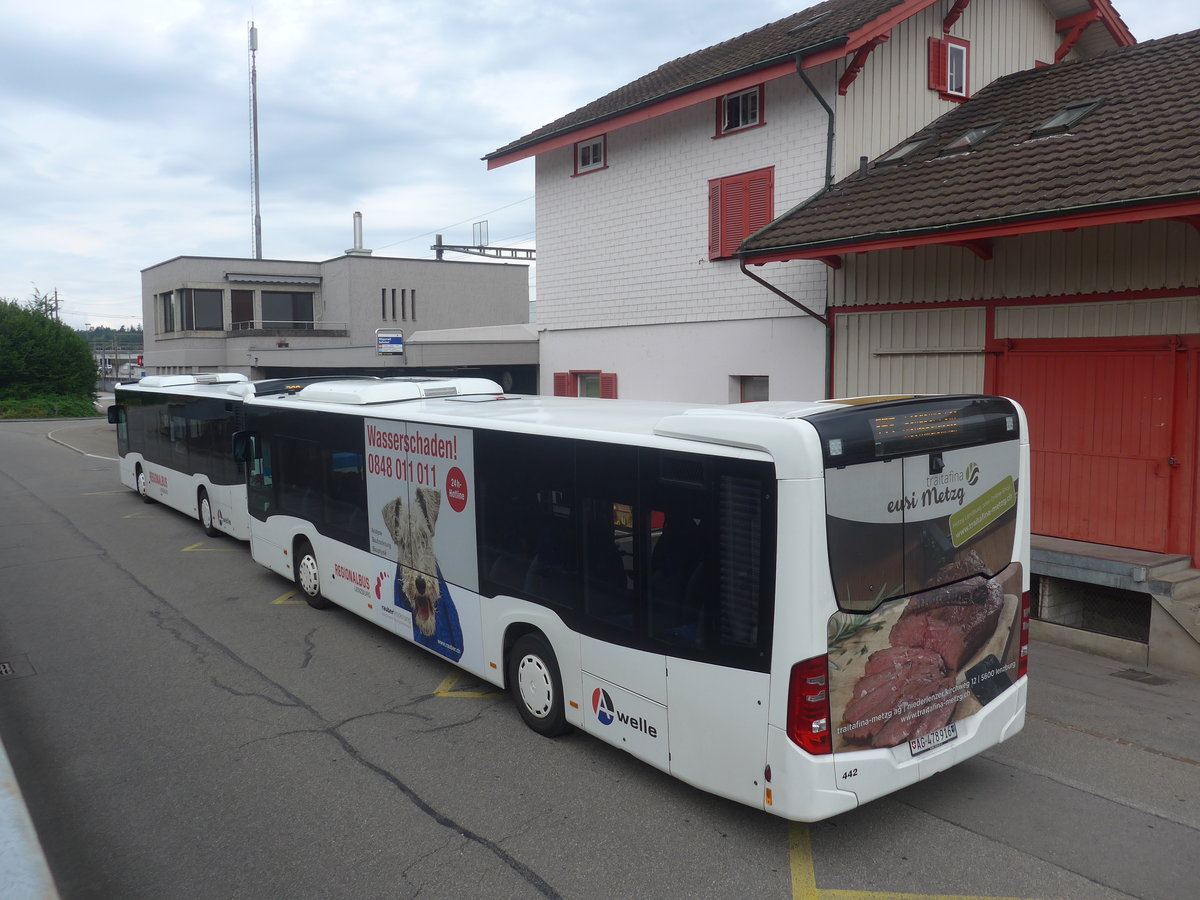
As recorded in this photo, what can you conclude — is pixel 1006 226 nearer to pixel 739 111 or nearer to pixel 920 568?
pixel 920 568

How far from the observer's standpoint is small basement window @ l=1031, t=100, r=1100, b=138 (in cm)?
1166

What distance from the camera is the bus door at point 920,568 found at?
5.12m

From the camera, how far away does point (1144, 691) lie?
27.2ft

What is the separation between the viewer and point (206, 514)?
16.3m

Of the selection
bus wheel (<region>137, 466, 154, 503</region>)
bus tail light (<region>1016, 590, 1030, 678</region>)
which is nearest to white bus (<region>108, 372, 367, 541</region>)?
bus wheel (<region>137, 466, 154, 503</region>)

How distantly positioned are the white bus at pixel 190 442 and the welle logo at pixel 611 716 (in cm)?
801

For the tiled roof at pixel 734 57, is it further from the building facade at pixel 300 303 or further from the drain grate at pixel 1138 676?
the building facade at pixel 300 303

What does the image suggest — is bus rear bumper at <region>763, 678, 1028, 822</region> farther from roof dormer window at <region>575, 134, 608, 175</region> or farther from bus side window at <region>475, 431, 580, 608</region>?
roof dormer window at <region>575, 134, 608, 175</region>

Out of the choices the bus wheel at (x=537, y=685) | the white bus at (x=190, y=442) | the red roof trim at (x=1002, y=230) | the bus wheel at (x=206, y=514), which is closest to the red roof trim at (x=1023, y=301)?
the red roof trim at (x=1002, y=230)

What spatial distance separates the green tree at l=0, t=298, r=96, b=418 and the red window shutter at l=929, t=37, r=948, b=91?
51.5 m

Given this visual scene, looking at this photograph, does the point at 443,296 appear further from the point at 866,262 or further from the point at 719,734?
the point at 719,734

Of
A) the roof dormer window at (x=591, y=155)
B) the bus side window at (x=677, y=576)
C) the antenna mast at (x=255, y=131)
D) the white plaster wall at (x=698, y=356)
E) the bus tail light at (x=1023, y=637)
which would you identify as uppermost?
the antenna mast at (x=255, y=131)

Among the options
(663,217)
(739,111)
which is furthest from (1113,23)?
(663,217)

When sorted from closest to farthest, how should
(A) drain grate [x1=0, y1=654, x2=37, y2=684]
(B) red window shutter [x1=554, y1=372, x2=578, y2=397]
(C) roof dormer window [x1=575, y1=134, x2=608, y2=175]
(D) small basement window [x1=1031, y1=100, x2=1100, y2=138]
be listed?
(A) drain grate [x1=0, y1=654, x2=37, y2=684]
(D) small basement window [x1=1031, y1=100, x2=1100, y2=138]
(C) roof dormer window [x1=575, y1=134, x2=608, y2=175]
(B) red window shutter [x1=554, y1=372, x2=578, y2=397]
